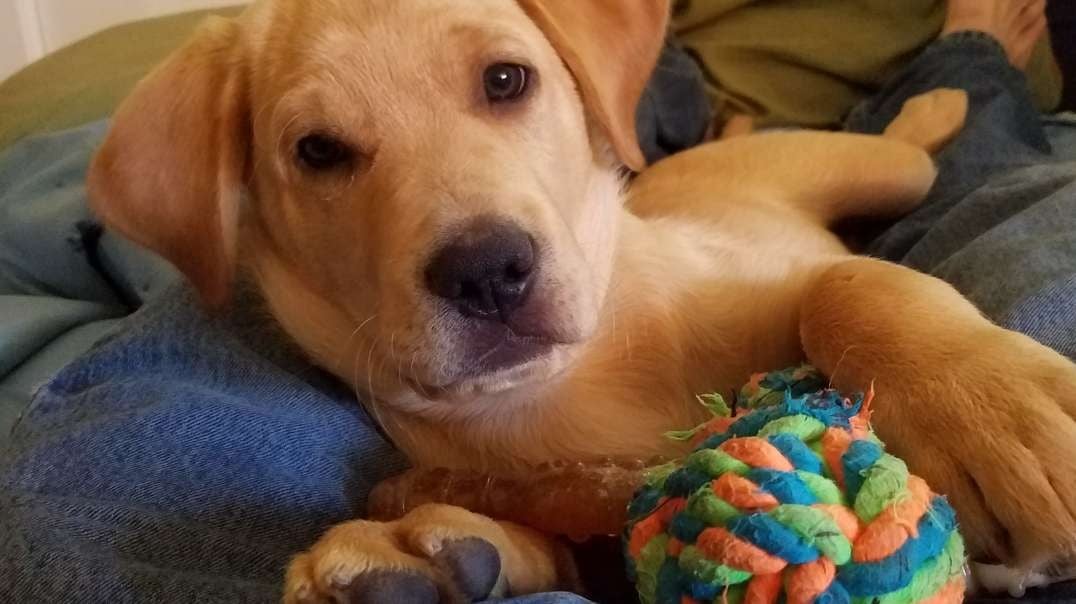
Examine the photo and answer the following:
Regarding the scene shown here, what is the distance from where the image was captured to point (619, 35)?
1565 mm

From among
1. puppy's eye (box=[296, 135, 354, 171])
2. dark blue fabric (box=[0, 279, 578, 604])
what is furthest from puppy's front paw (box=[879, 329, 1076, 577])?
puppy's eye (box=[296, 135, 354, 171])

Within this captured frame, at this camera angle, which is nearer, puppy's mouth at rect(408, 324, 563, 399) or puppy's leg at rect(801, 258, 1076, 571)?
puppy's leg at rect(801, 258, 1076, 571)

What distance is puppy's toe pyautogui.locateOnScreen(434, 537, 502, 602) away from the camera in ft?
2.99

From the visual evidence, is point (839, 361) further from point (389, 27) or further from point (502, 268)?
point (389, 27)

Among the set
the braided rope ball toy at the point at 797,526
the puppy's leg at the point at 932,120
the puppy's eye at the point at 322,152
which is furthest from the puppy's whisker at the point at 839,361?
the puppy's leg at the point at 932,120

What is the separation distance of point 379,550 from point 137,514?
0.32m

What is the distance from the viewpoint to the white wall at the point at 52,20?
4.19 meters

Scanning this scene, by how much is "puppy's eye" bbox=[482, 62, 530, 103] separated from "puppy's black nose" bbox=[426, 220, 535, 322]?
0.30 m

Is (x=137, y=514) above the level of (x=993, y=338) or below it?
below

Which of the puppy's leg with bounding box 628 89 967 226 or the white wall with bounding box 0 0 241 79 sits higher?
the puppy's leg with bounding box 628 89 967 226

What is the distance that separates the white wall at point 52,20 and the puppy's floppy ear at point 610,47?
10.0 feet

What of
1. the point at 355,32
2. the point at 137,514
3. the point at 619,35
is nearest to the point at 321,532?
the point at 137,514

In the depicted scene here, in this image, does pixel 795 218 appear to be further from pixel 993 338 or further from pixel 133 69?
pixel 133 69

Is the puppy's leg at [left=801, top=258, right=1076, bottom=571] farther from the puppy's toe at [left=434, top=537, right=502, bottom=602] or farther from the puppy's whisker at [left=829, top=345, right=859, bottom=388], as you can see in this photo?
the puppy's toe at [left=434, top=537, right=502, bottom=602]
